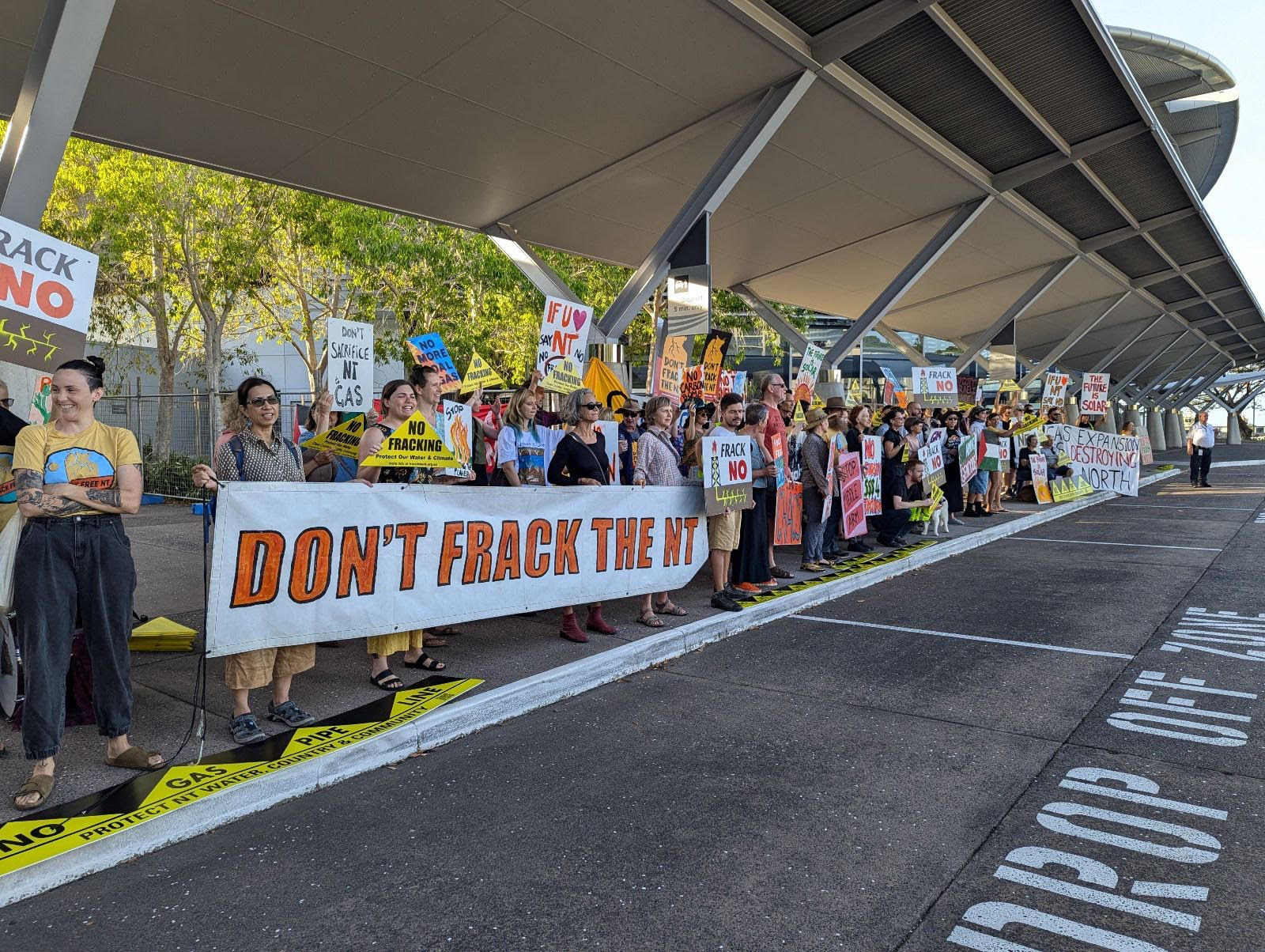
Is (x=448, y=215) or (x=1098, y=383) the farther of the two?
(x=1098, y=383)

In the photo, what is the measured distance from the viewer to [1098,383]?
2269 centimetres

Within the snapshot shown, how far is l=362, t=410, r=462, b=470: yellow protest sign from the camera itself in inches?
205

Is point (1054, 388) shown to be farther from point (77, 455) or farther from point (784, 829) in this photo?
point (77, 455)

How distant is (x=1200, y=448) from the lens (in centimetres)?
2206

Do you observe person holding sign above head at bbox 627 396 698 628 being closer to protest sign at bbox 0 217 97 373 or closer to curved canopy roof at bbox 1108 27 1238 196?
protest sign at bbox 0 217 97 373

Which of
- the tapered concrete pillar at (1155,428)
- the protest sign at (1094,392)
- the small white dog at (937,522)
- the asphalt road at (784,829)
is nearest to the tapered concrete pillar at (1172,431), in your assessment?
the tapered concrete pillar at (1155,428)

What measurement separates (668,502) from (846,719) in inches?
112

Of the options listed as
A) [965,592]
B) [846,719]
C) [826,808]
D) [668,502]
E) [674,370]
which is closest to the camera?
[826,808]

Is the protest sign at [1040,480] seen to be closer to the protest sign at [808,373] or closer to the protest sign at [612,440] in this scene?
the protest sign at [808,373]

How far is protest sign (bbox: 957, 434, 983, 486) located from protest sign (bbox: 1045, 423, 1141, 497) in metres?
4.78

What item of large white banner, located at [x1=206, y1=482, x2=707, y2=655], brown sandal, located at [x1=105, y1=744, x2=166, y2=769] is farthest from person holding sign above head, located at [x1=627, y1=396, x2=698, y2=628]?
brown sandal, located at [x1=105, y1=744, x2=166, y2=769]

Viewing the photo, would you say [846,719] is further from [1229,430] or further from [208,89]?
[1229,430]

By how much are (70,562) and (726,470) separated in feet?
16.9

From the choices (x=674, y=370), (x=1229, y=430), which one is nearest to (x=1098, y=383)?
(x=674, y=370)
